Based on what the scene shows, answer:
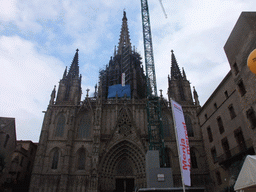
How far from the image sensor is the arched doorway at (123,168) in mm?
29844

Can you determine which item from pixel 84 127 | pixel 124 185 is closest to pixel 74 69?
pixel 84 127

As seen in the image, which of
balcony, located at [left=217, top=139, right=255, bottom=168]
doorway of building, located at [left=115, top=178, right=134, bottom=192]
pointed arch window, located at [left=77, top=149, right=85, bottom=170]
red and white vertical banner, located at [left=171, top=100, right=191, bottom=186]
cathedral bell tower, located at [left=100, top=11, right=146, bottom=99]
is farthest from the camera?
cathedral bell tower, located at [left=100, top=11, right=146, bottom=99]

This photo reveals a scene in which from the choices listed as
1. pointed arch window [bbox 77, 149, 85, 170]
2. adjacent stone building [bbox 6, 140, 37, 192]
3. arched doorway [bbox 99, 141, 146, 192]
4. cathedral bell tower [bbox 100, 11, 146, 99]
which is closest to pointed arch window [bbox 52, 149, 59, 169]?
pointed arch window [bbox 77, 149, 85, 170]

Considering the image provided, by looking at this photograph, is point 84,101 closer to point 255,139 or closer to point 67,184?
point 67,184

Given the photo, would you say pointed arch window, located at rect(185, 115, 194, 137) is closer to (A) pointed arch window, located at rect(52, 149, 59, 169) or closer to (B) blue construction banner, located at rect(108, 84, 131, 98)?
(B) blue construction banner, located at rect(108, 84, 131, 98)

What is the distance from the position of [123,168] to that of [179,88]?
17.5m

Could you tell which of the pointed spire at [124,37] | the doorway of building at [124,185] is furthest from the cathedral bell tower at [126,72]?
the doorway of building at [124,185]

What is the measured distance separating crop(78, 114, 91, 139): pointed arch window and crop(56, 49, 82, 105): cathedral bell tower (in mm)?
3130

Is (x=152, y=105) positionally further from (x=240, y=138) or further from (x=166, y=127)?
(x=240, y=138)

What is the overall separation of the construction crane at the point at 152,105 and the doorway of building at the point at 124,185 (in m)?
6.16

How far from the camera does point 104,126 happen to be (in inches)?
1323

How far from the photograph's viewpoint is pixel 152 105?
106ft

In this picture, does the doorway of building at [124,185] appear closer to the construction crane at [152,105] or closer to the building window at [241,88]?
the construction crane at [152,105]

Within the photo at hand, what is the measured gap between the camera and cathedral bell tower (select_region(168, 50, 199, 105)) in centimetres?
3678
